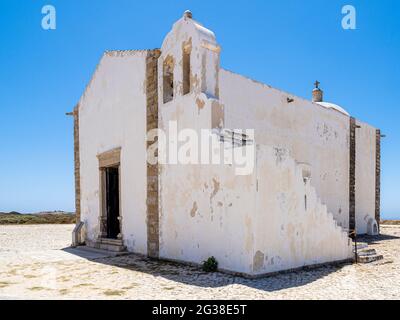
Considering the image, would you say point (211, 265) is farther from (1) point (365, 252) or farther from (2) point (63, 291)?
(1) point (365, 252)

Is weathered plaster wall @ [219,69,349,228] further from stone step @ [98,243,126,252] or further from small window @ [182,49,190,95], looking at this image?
stone step @ [98,243,126,252]

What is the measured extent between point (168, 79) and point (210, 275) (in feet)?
16.9

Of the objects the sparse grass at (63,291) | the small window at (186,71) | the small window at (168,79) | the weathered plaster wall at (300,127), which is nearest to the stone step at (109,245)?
the sparse grass at (63,291)

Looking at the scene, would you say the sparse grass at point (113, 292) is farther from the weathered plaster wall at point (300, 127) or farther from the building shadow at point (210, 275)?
the weathered plaster wall at point (300, 127)

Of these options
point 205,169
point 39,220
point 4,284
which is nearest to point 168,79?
point 205,169

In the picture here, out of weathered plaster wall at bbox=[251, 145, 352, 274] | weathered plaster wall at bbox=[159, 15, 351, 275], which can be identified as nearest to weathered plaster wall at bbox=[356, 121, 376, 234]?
weathered plaster wall at bbox=[159, 15, 351, 275]

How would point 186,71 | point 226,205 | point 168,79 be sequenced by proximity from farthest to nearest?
1. point 168,79
2. point 186,71
3. point 226,205

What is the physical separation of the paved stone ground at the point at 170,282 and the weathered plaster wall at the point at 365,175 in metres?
7.39

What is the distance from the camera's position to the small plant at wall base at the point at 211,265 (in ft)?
23.2

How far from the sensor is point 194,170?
7855 mm

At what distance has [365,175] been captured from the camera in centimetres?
1625
